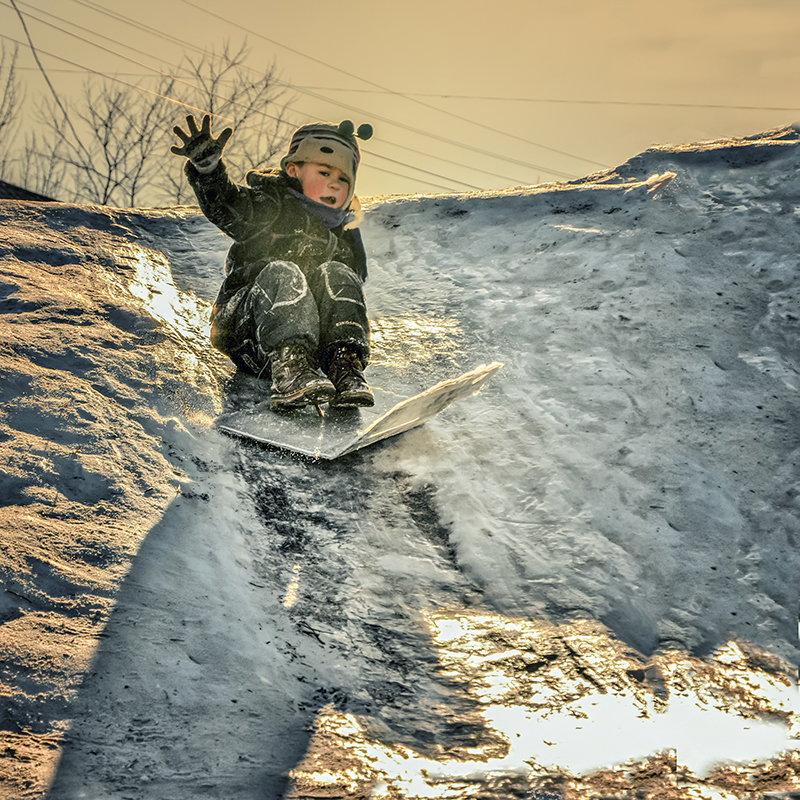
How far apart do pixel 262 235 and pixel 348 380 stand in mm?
740

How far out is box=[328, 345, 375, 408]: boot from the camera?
3363 mm

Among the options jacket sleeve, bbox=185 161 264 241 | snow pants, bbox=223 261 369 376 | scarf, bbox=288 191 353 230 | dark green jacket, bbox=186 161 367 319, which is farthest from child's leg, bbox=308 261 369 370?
jacket sleeve, bbox=185 161 264 241

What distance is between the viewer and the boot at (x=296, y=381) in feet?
10.6

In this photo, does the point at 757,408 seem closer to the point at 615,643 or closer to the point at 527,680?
→ the point at 615,643

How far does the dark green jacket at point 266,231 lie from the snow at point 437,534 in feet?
1.43

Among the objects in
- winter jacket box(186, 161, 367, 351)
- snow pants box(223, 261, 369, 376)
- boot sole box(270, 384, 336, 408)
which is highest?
winter jacket box(186, 161, 367, 351)

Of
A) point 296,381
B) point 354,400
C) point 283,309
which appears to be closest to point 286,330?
point 283,309

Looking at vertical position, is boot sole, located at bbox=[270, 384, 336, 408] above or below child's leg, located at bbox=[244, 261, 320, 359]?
below

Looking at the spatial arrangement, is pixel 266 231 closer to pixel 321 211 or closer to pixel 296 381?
pixel 321 211

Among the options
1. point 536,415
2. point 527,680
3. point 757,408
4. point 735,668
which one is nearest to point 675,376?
point 757,408

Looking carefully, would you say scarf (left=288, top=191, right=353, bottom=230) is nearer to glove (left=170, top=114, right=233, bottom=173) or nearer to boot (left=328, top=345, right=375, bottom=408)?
glove (left=170, top=114, right=233, bottom=173)

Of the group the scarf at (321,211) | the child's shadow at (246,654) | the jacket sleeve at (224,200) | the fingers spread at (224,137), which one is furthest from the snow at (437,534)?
the fingers spread at (224,137)

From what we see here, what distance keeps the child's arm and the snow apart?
0.59 m

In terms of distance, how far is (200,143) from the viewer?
10.7ft
